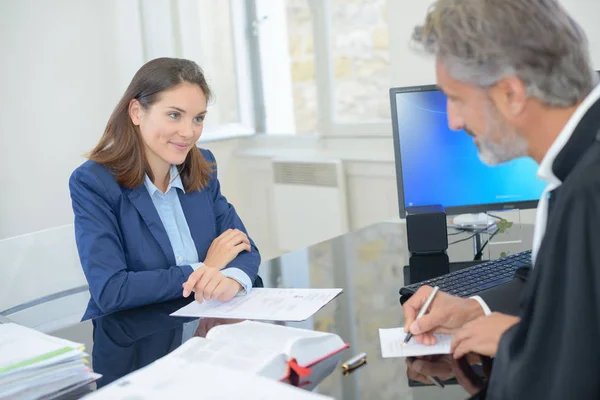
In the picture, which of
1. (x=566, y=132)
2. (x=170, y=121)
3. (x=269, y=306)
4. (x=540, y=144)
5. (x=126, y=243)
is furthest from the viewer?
(x=170, y=121)

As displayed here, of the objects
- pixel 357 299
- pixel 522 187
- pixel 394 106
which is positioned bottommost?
pixel 357 299

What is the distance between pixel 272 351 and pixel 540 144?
55cm

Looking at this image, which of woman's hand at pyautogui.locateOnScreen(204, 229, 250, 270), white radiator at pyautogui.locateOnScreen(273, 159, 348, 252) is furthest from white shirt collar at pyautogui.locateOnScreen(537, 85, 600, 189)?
white radiator at pyautogui.locateOnScreen(273, 159, 348, 252)

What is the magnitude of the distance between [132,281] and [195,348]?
60cm

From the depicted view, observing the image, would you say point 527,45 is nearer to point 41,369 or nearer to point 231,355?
point 231,355

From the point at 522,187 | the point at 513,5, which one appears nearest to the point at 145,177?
the point at 522,187

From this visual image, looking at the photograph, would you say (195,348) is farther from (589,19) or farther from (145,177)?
(589,19)

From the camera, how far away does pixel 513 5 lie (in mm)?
1086

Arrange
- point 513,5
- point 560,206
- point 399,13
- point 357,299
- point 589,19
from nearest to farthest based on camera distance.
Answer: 1. point 560,206
2. point 513,5
3. point 357,299
4. point 589,19
5. point 399,13

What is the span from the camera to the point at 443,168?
2.12 metres

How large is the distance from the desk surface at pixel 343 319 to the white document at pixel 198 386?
14 centimetres

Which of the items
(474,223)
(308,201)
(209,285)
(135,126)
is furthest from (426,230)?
(308,201)

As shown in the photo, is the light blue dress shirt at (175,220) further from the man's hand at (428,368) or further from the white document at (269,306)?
the man's hand at (428,368)

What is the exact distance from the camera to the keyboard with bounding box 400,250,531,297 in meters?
1.63
